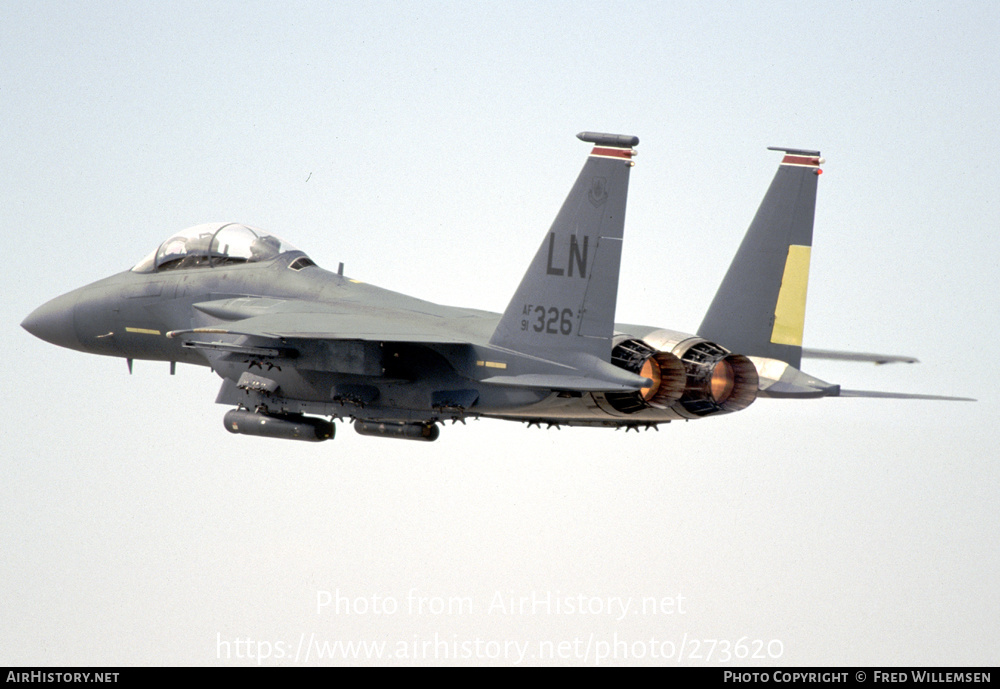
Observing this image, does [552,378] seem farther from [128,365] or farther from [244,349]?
[128,365]

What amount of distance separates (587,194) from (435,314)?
286 centimetres

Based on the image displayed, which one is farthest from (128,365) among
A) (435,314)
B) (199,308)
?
(435,314)

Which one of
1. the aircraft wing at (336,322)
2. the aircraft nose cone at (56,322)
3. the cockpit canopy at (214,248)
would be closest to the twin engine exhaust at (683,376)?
the aircraft wing at (336,322)

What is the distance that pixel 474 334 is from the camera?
1591 centimetres

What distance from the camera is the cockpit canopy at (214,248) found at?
18.3 meters

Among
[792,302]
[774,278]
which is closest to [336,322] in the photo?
[774,278]

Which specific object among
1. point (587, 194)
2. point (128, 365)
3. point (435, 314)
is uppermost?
point (587, 194)

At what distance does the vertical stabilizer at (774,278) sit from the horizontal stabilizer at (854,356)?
147 centimetres

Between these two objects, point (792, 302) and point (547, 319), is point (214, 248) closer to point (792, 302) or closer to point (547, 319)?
point (547, 319)

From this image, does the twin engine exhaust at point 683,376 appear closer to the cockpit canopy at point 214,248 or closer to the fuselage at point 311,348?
the fuselage at point 311,348

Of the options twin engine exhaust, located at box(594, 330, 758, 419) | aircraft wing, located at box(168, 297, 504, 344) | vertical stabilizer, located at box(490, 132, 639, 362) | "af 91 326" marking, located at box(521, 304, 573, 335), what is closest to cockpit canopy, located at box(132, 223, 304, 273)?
aircraft wing, located at box(168, 297, 504, 344)

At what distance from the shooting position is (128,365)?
62.5 feet

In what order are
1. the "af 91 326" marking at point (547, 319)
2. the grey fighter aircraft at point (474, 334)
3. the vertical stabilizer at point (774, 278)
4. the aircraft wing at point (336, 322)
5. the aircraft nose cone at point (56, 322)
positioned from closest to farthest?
the grey fighter aircraft at point (474, 334), the "af 91 326" marking at point (547, 319), the aircraft wing at point (336, 322), the vertical stabilizer at point (774, 278), the aircraft nose cone at point (56, 322)

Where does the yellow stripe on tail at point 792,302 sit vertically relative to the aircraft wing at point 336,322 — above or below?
above
